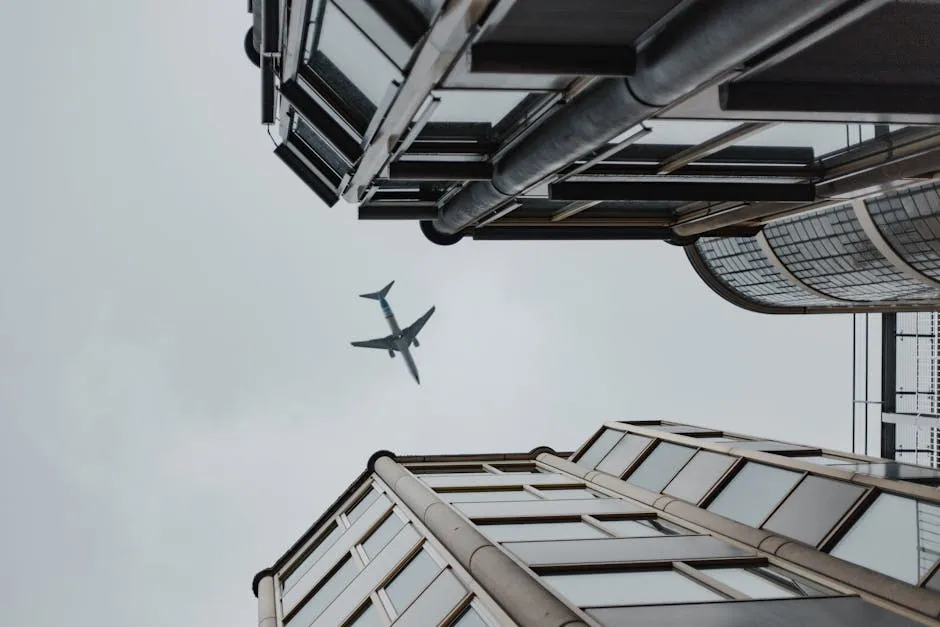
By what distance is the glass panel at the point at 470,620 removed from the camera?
43.4 ft

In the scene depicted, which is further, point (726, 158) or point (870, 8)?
point (726, 158)

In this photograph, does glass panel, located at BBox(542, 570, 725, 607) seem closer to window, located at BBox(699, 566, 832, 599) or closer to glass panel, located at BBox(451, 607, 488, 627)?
window, located at BBox(699, 566, 832, 599)

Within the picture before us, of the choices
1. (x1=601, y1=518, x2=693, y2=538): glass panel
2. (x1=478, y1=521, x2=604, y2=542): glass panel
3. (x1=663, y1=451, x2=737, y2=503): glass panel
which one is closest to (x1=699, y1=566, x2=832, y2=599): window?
(x1=601, y1=518, x2=693, y2=538): glass panel

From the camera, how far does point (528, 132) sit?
1319cm

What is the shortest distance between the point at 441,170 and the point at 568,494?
1157 cm

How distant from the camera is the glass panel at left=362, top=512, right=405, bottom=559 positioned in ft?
68.4

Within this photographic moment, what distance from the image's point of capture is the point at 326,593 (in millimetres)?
20781

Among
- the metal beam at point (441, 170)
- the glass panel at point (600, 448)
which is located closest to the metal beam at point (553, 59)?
the metal beam at point (441, 170)

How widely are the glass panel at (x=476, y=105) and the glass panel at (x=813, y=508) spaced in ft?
32.2

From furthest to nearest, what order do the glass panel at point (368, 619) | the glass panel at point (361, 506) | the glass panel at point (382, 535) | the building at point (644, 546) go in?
1. the glass panel at point (361, 506)
2. the glass panel at point (382, 535)
3. the glass panel at point (368, 619)
4. the building at point (644, 546)

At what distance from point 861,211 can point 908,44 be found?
74.0 feet

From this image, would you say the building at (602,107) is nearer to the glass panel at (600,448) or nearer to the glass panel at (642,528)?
the glass panel at (600,448)

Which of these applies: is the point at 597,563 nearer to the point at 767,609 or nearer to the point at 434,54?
the point at 767,609

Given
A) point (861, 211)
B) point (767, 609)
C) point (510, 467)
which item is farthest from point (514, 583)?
point (861, 211)
